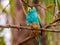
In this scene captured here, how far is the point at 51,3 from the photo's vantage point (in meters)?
1.13

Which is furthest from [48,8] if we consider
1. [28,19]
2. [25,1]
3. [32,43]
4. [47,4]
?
[32,43]

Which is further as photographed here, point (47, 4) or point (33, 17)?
point (33, 17)

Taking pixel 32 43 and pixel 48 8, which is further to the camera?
pixel 32 43

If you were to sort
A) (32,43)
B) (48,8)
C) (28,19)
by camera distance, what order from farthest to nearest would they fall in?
(32,43) → (28,19) → (48,8)

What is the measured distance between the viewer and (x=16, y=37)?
304cm

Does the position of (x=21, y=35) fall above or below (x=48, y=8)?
below

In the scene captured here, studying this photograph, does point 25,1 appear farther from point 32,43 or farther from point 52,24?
point 32,43

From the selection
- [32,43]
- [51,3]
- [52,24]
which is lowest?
[32,43]

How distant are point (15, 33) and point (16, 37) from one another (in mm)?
63

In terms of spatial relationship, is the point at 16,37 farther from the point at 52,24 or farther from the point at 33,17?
the point at 52,24

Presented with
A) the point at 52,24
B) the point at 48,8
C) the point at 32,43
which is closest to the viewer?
the point at 48,8

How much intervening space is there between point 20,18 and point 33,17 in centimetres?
95

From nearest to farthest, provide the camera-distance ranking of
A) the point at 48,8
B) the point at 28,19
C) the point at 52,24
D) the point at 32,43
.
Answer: the point at 48,8 < the point at 52,24 < the point at 28,19 < the point at 32,43

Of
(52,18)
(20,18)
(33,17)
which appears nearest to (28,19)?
(33,17)
